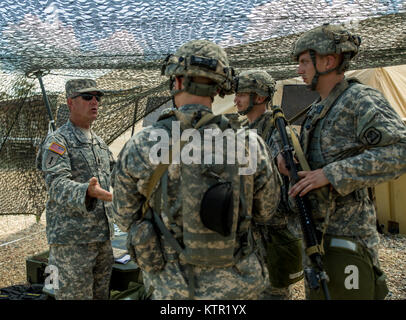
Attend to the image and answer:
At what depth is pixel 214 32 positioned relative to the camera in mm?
3289

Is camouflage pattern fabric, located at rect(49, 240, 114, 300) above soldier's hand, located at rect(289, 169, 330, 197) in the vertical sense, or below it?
below

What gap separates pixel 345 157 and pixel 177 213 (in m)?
1.14

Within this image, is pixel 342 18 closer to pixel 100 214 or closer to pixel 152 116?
pixel 100 214

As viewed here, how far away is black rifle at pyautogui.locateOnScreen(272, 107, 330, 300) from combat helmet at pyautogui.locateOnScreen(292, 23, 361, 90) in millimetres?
396

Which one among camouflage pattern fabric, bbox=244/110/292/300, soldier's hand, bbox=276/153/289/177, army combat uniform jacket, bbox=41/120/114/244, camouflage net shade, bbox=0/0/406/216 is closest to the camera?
soldier's hand, bbox=276/153/289/177

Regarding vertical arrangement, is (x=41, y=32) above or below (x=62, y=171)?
above

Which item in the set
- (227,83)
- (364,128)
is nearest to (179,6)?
(227,83)

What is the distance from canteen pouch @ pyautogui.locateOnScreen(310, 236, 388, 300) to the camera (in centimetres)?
202

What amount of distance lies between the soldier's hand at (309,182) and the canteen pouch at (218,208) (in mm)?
738

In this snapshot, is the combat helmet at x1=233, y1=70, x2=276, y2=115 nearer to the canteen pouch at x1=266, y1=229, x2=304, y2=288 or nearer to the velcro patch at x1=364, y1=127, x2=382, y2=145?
the canteen pouch at x1=266, y1=229, x2=304, y2=288

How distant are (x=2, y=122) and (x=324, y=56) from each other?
367 centimetres

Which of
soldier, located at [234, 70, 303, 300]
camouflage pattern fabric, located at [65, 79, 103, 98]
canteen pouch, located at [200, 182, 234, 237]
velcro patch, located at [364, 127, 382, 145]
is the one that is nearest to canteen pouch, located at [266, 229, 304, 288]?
soldier, located at [234, 70, 303, 300]

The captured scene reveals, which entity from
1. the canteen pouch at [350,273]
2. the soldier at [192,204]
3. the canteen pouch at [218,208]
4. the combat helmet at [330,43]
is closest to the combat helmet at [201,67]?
the soldier at [192,204]

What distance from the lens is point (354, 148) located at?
215 cm
